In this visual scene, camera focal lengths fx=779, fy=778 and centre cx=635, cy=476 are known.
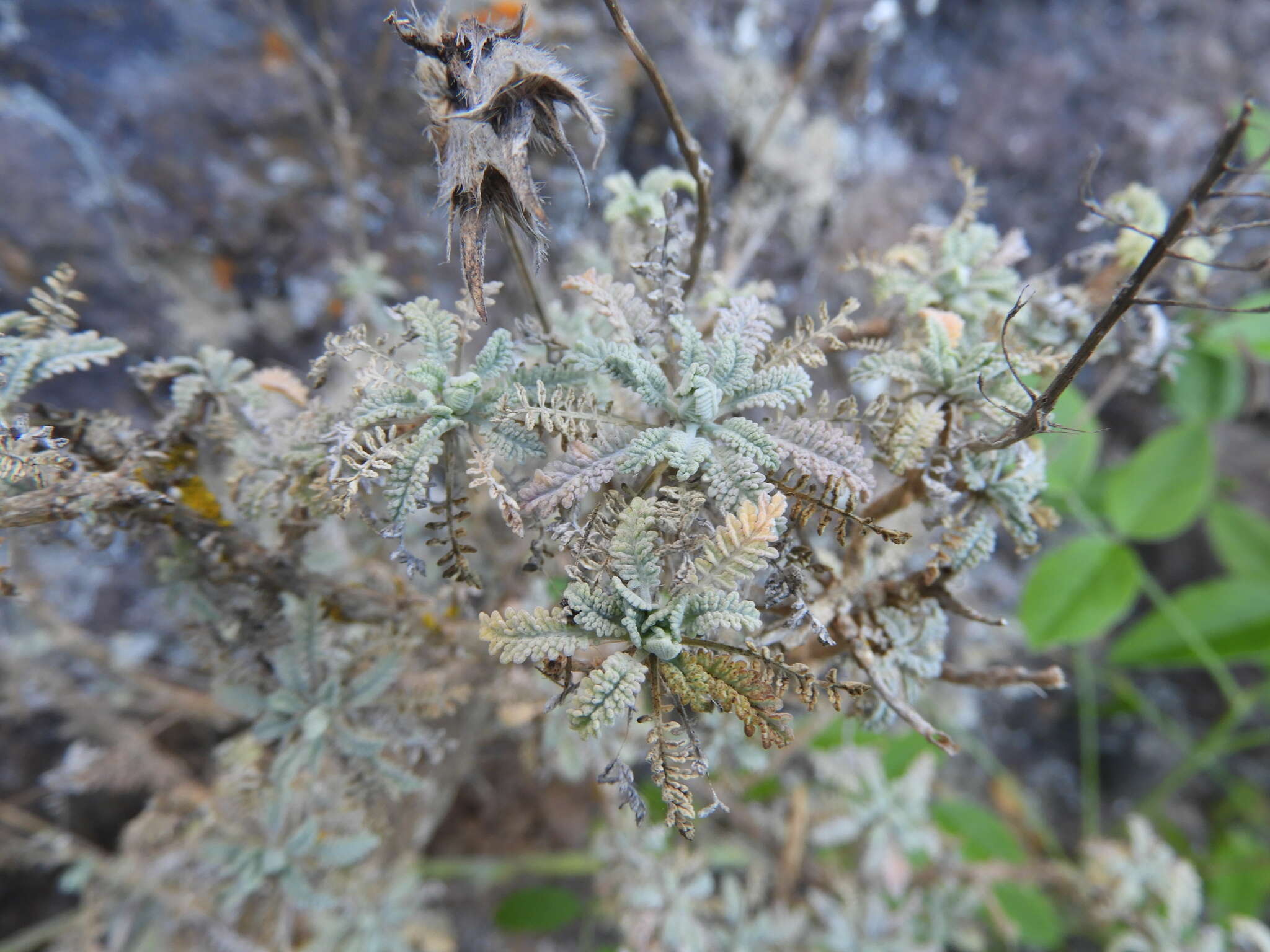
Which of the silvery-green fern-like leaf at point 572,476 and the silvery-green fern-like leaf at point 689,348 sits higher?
the silvery-green fern-like leaf at point 689,348

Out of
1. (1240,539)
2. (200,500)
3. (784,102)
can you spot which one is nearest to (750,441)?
(200,500)

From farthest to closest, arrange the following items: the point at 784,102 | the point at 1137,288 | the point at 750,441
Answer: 1. the point at 784,102
2. the point at 750,441
3. the point at 1137,288

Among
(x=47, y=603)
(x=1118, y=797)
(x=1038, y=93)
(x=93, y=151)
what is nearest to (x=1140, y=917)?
(x=1118, y=797)

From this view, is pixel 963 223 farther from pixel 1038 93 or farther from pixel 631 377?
pixel 1038 93

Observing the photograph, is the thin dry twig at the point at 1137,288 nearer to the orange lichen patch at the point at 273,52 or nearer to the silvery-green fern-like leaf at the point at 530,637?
the silvery-green fern-like leaf at the point at 530,637

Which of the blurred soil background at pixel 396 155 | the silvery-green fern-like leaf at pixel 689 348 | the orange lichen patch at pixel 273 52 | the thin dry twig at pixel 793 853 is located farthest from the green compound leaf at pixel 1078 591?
the orange lichen patch at pixel 273 52

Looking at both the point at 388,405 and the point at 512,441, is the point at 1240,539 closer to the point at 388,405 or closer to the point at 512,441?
the point at 512,441
